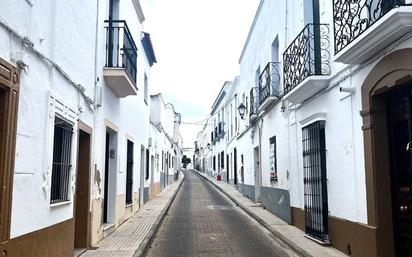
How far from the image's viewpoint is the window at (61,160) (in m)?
6.54

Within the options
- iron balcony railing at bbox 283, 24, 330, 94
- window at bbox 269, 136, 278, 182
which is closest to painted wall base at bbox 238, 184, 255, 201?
window at bbox 269, 136, 278, 182

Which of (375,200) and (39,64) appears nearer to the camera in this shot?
(39,64)

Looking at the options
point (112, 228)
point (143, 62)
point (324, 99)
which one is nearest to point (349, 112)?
point (324, 99)

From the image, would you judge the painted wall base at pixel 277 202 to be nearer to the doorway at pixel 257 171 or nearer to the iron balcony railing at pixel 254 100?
the doorway at pixel 257 171

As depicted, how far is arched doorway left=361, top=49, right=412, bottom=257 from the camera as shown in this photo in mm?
6457

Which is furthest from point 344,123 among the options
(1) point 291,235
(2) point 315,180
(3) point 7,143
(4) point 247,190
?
(4) point 247,190

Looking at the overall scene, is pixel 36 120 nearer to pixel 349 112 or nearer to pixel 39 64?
pixel 39 64

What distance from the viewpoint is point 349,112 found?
7824 millimetres

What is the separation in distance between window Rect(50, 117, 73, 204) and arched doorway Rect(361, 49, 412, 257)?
186 inches

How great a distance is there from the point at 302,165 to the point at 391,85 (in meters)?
4.59

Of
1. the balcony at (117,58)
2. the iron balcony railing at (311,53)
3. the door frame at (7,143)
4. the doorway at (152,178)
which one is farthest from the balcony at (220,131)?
the door frame at (7,143)

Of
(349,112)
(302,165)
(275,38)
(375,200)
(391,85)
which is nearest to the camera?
(391,85)

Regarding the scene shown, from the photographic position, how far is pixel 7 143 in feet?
14.9

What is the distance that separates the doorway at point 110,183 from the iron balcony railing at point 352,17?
5898 millimetres
